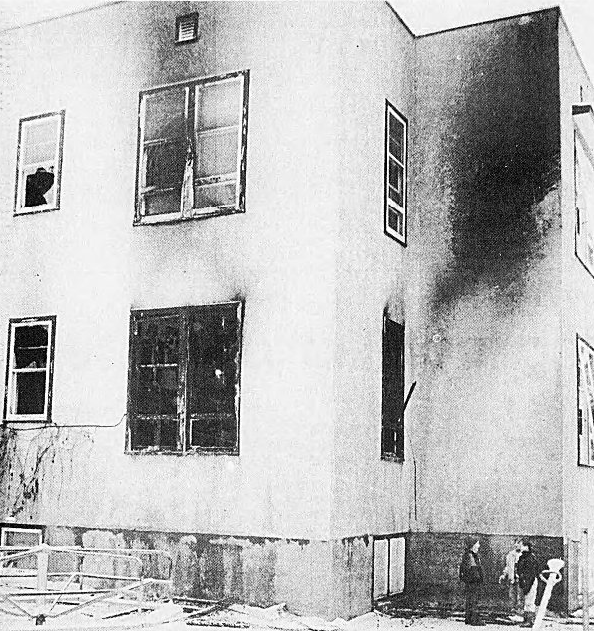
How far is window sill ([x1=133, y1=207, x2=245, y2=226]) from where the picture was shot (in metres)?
10.5

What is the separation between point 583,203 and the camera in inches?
472

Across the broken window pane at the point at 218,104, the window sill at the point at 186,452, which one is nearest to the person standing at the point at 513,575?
the window sill at the point at 186,452

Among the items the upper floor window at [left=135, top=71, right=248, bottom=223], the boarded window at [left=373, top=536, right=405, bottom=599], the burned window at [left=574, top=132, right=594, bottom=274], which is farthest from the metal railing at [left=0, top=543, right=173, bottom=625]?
the burned window at [left=574, top=132, right=594, bottom=274]

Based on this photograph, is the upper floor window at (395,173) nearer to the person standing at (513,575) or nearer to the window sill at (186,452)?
the window sill at (186,452)

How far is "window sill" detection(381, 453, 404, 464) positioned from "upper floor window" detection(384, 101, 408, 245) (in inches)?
111

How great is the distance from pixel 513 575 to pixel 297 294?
14.6 feet

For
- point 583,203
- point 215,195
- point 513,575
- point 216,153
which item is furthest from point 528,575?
point 216,153

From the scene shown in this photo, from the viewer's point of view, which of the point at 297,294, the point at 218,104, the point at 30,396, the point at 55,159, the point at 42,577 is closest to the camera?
the point at 42,577

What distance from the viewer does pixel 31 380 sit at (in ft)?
36.2

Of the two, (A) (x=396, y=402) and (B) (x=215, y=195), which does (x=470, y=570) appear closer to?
(A) (x=396, y=402)

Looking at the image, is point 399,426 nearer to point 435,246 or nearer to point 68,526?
point 435,246

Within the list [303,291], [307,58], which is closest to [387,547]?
[303,291]

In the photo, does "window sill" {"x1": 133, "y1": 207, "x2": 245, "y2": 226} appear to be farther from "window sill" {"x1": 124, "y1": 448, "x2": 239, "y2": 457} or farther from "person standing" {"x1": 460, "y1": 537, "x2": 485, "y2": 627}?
"person standing" {"x1": 460, "y1": 537, "x2": 485, "y2": 627}

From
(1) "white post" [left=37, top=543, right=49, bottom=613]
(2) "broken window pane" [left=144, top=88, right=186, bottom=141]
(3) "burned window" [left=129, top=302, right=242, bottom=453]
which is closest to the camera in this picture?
(1) "white post" [left=37, top=543, right=49, bottom=613]
